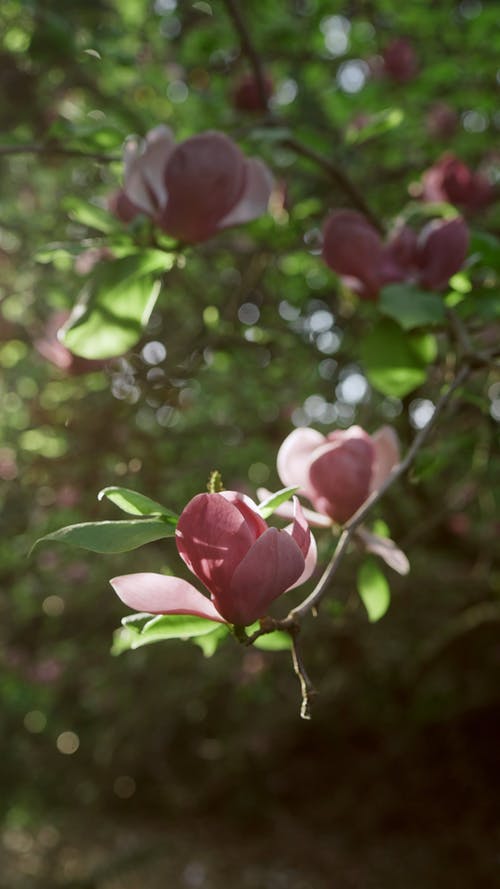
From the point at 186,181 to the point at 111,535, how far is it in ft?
1.45

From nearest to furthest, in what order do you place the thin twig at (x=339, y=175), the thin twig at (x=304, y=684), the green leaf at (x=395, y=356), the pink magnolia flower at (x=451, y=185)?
the thin twig at (x=304, y=684)
the green leaf at (x=395, y=356)
the thin twig at (x=339, y=175)
the pink magnolia flower at (x=451, y=185)

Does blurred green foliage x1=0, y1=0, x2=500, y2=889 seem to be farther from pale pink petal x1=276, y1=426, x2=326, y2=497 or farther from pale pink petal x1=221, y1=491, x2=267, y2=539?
pale pink petal x1=221, y1=491, x2=267, y2=539

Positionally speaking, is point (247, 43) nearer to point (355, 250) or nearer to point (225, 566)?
point (355, 250)

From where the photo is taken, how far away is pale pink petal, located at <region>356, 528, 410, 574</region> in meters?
0.80

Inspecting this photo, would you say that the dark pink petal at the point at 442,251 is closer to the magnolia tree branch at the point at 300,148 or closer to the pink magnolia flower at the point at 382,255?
the pink magnolia flower at the point at 382,255

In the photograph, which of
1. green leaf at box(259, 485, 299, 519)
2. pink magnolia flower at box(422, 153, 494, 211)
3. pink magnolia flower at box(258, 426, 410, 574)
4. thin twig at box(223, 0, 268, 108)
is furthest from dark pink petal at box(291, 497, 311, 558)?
pink magnolia flower at box(422, 153, 494, 211)

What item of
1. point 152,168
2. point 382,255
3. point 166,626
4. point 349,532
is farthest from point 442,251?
point 166,626

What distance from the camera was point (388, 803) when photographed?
5309 mm

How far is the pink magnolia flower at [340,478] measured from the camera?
2.62ft

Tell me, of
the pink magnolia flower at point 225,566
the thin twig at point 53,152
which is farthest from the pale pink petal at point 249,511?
the thin twig at point 53,152

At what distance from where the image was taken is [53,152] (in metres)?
1.08

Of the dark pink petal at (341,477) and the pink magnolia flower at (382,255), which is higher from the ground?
the pink magnolia flower at (382,255)

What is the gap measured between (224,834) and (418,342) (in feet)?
17.8

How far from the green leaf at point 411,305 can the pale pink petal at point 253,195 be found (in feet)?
0.55
